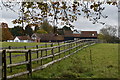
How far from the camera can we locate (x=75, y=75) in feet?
25.0

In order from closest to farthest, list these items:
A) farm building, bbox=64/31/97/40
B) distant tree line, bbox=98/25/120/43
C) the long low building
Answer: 1. farm building, bbox=64/31/97/40
2. the long low building
3. distant tree line, bbox=98/25/120/43

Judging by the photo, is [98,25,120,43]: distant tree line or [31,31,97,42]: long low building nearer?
[31,31,97,42]: long low building

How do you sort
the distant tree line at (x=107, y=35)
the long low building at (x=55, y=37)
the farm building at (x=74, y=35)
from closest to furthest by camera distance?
the farm building at (x=74, y=35) < the long low building at (x=55, y=37) < the distant tree line at (x=107, y=35)

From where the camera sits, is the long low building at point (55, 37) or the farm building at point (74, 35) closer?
the farm building at point (74, 35)

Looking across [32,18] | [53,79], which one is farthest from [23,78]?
[32,18]

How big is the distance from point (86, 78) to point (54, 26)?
299 cm

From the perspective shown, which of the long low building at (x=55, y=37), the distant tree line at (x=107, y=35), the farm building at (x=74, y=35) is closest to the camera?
the farm building at (x=74, y=35)

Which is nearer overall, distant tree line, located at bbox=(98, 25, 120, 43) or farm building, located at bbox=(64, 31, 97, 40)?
farm building, located at bbox=(64, 31, 97, 40)

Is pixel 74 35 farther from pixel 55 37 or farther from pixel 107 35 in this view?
pixel 107 35

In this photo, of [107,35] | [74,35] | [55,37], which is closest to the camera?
[55,37]

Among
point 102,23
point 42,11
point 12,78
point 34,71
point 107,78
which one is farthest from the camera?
point 34,71

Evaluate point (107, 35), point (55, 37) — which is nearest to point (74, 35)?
point (55, 37)

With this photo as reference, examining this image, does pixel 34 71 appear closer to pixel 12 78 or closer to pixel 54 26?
pixel 12 78

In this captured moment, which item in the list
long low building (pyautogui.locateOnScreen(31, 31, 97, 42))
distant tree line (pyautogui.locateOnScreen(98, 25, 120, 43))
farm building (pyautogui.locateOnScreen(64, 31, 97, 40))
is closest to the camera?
farm building (pyautogui.locateOnScreen(64, 31, 97, 40))
